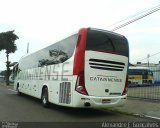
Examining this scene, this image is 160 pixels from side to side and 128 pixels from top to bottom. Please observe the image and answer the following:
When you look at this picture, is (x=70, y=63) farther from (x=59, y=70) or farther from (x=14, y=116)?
(x=14, y=116)

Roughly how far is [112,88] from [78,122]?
7.85 ft

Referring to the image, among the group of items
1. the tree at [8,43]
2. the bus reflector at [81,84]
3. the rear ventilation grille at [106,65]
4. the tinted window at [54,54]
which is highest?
the tree at [8,43]

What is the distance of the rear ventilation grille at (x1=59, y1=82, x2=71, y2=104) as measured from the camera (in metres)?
13.7

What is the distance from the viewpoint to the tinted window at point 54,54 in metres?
14.4

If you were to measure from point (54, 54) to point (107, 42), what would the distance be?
3.64m

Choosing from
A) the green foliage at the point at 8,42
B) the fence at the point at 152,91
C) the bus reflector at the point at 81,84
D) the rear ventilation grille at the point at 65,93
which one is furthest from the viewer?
the green foliage at the point at 8,42

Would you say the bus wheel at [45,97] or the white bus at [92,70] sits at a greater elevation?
the white bus at [92,70]

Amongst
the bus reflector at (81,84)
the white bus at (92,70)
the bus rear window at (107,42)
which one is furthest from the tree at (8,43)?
the bus reflector at (81,84)

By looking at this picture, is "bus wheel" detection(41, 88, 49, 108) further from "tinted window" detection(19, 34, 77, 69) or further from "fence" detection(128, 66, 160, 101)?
"fence" detection(128, 66, 160, 101)

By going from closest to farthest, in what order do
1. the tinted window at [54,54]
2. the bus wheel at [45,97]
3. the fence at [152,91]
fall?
1. the tinted window at [54,54]
2. the bus wheel at [45,97]
3. the fence at [152,91]

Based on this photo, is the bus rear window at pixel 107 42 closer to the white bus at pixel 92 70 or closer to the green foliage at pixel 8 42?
the white bus at pixel 92 70

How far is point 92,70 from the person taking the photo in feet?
44.2

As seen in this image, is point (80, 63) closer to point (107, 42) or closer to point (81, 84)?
point (81, 84)

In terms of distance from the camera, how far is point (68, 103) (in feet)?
44.9
